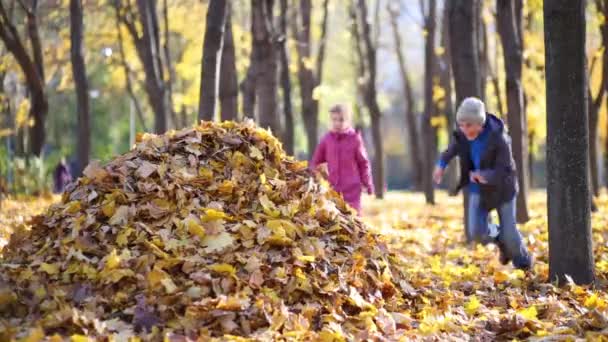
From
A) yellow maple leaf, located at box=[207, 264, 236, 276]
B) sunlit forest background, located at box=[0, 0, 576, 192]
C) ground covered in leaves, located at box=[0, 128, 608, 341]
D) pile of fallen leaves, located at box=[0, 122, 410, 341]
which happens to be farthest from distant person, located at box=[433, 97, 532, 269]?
sunlit forest background, located at box=[0, 0, 576, 192]

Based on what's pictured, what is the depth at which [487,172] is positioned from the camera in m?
6.66

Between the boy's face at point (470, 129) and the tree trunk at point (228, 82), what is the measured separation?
214 inches

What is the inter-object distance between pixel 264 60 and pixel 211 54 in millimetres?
2632

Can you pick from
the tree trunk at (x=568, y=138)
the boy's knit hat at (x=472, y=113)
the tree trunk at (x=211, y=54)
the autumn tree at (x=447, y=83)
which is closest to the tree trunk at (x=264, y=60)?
the tree trunk at (x=211, y=54)

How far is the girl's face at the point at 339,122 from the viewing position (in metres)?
8.45

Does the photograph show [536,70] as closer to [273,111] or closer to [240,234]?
[273,111]

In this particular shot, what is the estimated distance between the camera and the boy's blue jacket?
6.69 metres

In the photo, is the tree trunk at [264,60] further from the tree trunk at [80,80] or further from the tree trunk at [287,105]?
Result: the tree trunk at [80,80]

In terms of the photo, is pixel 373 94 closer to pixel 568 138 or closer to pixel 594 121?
pixel 594 121

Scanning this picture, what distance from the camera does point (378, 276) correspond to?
552cm

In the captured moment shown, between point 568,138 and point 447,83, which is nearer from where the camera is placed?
point 568,138

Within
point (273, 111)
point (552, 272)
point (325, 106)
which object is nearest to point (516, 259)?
point (552, 272)

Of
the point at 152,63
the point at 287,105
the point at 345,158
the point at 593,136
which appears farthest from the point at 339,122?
the point at 593,136

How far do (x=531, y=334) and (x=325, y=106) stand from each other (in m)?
32.8
